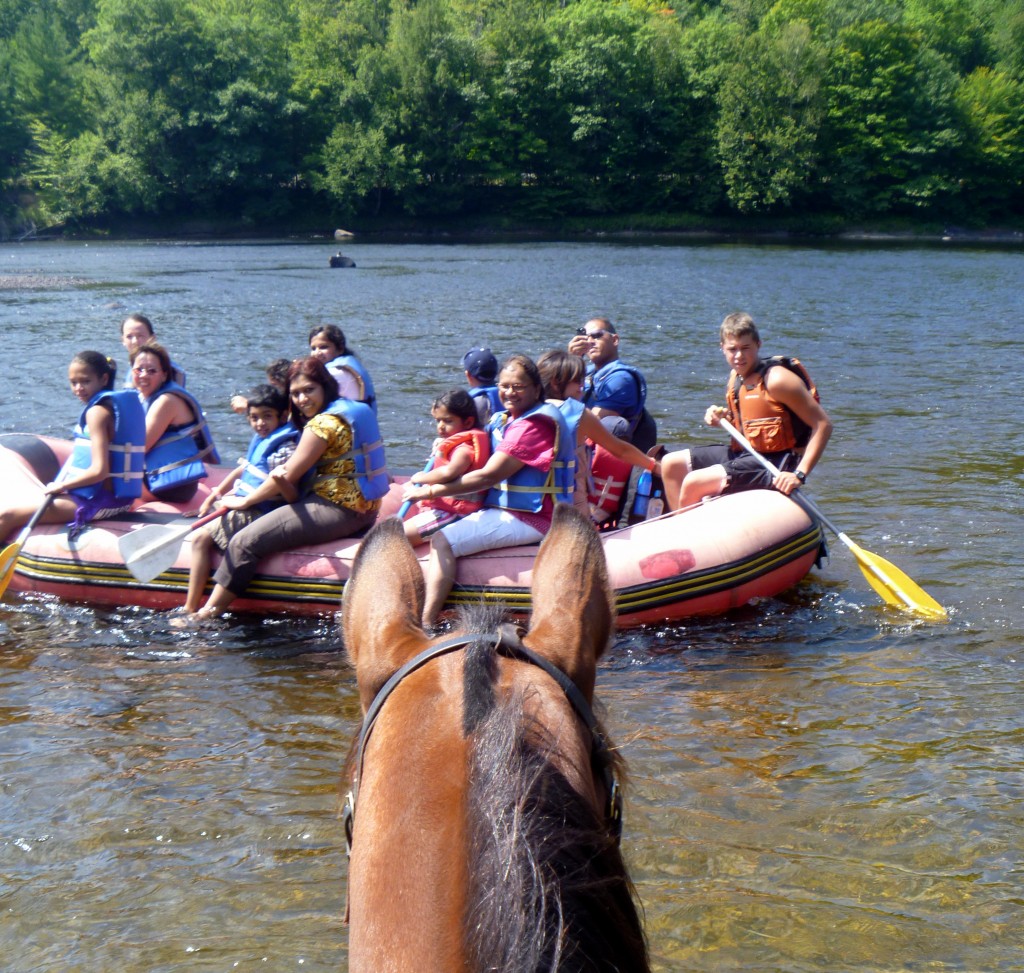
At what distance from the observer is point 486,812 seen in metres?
1.42

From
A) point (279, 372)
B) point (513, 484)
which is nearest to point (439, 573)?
point (513, 484)

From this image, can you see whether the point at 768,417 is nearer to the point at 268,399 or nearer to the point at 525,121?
the point at 268,399

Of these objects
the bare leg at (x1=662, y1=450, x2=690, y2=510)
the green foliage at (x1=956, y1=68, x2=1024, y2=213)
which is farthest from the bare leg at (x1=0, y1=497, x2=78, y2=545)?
the green foliage at (x1=956, y1=68, x2=1024, y2=213)

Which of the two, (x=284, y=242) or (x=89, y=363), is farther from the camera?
(x=284, y=242)

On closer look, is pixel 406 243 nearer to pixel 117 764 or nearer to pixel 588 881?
pixel 117 764

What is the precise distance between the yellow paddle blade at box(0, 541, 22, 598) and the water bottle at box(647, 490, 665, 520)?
416cm

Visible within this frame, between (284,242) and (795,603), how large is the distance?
→ 4340 centimetres

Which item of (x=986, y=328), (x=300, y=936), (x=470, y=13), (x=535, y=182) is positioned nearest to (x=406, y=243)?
(x=535, y=182)

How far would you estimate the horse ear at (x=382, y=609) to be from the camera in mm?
1860

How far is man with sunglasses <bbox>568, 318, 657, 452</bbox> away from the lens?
7629 mm

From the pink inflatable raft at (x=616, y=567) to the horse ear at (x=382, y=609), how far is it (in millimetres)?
4055

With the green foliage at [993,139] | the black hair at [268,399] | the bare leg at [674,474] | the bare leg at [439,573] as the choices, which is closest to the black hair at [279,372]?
the black hair at [268,399]

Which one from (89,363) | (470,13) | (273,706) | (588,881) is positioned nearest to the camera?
(588,881)

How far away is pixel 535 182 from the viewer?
52500mm
